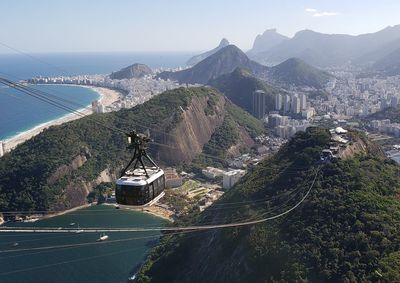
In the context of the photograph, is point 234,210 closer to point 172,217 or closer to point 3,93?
point 172,217

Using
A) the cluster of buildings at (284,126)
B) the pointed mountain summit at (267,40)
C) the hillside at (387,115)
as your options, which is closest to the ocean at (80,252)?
the cluster of buildings at (284,126)

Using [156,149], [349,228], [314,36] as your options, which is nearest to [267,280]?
[349,228]

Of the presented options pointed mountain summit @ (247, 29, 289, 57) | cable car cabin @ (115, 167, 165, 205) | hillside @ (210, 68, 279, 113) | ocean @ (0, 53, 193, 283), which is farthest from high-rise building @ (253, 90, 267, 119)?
pointed mountain summit @ (247, 29, 289, 57)

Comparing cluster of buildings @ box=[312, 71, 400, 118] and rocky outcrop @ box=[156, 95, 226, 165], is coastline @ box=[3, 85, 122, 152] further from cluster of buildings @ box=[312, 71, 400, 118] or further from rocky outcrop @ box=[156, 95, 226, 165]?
cluster of buildings @ box=[312, 71, 400, 118]

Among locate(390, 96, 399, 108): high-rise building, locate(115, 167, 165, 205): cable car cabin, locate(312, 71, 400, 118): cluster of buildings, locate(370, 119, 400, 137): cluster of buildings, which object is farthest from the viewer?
locate(312, 71, 400, 118): cluster of buildings

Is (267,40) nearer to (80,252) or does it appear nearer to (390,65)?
(390,65)

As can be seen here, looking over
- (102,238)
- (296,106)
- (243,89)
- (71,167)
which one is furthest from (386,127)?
(102,238)

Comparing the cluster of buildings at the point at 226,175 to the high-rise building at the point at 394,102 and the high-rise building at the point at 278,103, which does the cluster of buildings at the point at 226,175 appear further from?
the high-rise building at the point at 394,102
